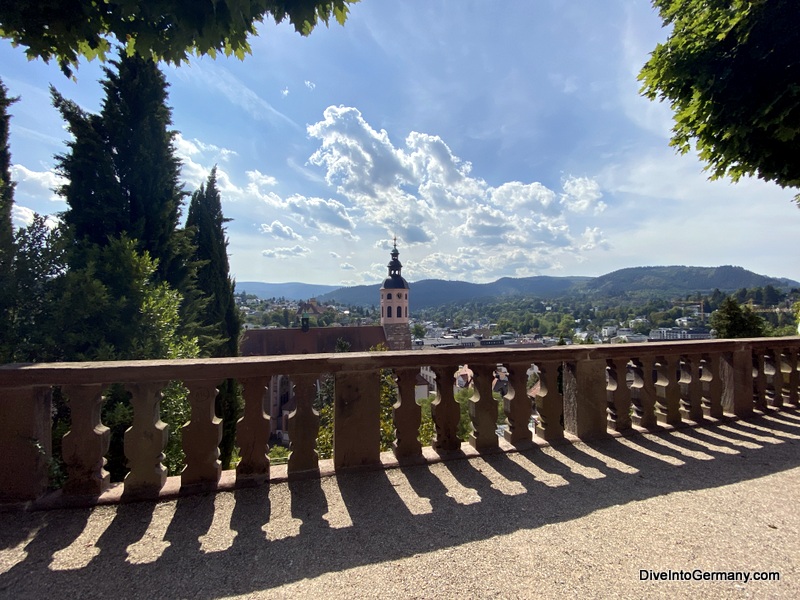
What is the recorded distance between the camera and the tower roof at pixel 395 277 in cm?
4588

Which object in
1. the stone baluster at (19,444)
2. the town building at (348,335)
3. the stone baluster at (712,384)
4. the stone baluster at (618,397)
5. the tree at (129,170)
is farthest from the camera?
the town building at (348,335)

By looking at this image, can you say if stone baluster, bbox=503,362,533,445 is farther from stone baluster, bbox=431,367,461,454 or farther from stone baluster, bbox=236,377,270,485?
stone baluster, bbox=236,377,270,485

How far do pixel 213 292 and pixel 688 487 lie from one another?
19.9 m

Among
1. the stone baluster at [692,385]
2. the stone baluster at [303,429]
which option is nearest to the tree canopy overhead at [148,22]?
the stone baluster at [303,429]

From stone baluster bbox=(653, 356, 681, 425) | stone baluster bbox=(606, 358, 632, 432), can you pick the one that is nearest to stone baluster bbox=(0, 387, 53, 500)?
stone baluster bbox=(606, 358, 632, 432)

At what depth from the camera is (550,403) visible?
3553 millimetres

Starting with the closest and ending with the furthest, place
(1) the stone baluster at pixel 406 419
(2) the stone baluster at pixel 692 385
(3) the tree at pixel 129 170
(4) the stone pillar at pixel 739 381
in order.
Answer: (1) the stone baluster at pixel 406 419 < (2) the stone baluster at pixel 692 385 < (4) the stone pillar at pixel 739 381 < (3) the tree at pixel 129 170

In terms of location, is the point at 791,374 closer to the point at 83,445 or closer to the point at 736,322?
the point at 83,445

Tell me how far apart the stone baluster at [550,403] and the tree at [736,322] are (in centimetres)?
2188

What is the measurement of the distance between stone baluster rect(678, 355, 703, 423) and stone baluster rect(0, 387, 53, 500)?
585cm

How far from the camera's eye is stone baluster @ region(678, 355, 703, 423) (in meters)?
4.19

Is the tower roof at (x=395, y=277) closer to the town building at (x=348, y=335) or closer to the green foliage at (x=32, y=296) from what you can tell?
the town building at (x=348, y=335)

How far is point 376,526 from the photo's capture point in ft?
7.44

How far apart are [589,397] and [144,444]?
3.81 m
